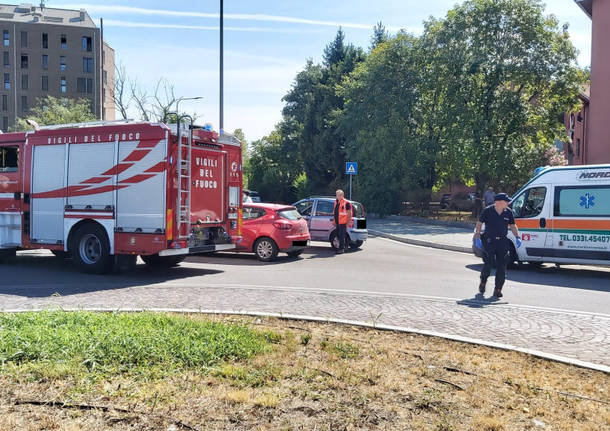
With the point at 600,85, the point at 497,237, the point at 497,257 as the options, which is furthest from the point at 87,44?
the point at 497,257

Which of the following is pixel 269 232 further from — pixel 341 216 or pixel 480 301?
pixel 480 301

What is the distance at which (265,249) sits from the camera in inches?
574

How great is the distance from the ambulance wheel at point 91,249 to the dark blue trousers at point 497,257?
23.6 ft

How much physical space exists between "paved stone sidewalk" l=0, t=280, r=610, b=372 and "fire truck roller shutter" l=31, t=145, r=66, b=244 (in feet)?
10.7

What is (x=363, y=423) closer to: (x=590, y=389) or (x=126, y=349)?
(x=590, y=389)

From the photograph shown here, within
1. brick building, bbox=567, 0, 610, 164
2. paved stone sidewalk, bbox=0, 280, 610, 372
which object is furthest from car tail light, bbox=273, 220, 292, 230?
brick building, bbox=567, 0, 610, 164

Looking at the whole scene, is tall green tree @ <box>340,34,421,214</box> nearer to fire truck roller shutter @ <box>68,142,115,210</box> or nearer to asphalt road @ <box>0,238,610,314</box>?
asphalt road @ <box>0,238,610,314</box>

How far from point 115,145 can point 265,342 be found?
708cm

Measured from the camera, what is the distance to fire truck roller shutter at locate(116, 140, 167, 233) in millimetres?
10930

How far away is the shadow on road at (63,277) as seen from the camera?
9859 mm

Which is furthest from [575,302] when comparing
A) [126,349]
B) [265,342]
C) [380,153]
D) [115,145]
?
[380,153]

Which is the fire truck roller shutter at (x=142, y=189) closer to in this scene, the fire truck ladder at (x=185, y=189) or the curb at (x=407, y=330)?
the fire truck ladder at (x=185, y=189)

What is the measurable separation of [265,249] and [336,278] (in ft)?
11.6

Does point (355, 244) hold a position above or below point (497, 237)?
below
